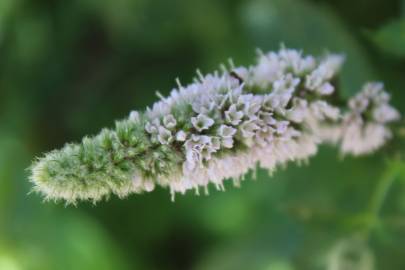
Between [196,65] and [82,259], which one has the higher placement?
[196,65]

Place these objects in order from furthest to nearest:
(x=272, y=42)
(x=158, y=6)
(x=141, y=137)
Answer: (x=158, y=6) < (x=272, y=42) < (x=141, y=137)

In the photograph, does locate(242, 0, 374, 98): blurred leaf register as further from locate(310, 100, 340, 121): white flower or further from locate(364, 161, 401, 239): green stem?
locate(310, 100, 340, 121): white flower

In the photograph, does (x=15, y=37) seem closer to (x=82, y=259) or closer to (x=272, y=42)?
(x=82, y=259)

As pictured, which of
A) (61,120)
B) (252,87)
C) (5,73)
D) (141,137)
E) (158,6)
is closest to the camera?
(141,137)

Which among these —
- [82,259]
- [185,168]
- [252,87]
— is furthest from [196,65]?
[185,168]

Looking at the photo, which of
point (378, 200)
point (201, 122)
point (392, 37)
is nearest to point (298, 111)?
point (201, 122)

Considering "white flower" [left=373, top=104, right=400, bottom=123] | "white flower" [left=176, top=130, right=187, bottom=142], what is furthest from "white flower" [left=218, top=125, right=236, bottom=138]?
"white flower" [left=373, top=104, right=400, bottom=123]
